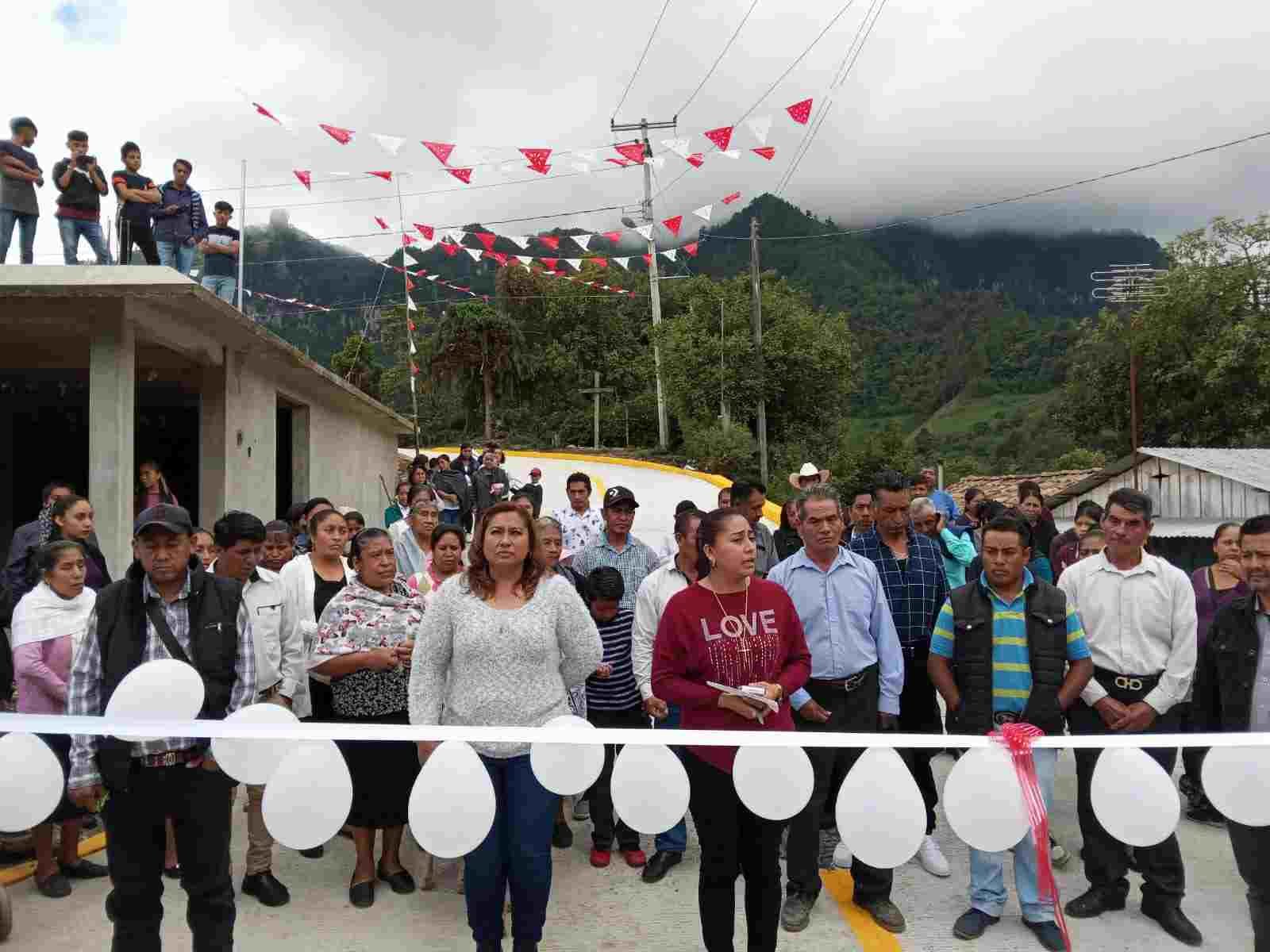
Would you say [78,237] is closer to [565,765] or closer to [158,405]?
[158,405]

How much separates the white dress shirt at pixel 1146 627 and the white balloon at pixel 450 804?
2.64 metres

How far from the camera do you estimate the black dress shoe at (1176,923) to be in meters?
3.67

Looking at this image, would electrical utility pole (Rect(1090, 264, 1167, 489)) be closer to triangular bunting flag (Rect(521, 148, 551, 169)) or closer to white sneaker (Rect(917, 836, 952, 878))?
triangular bunting flag (Rect(521, 148, 551, 169))

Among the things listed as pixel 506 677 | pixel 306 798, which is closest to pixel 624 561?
pixel 506 677

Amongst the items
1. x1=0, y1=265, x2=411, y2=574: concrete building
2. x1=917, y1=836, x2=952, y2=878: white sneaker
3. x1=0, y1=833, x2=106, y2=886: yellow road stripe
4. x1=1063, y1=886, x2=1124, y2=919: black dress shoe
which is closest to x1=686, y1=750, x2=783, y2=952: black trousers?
x1=917, y1=836, x2=952, y2=878: white sneaker

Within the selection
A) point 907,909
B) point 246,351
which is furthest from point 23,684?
point 246,351

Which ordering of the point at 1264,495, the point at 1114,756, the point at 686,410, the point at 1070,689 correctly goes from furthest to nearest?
1. the point at 686,410
2. the point at 1264,495
3. the point at 1070,689
4. the point at 1114,756

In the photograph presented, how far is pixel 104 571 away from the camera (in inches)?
216

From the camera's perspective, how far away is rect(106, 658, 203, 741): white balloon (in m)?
2.89

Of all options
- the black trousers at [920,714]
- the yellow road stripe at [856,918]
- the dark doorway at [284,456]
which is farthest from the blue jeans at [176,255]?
the yellow road stripe at [856,918]

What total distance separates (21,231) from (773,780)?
8811 millimetres

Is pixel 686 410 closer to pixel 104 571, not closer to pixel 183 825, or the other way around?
pixel 104 571

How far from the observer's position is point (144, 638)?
10.1 ft

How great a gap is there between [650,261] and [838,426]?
9427mm
